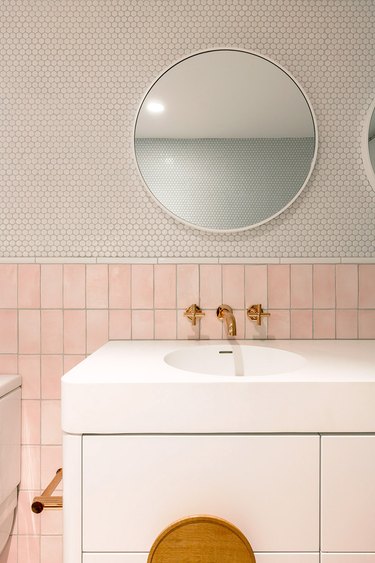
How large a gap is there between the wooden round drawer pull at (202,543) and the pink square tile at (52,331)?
32.0 inches

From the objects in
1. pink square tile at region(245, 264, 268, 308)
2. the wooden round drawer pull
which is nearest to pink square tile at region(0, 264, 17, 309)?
pink square tile at region(245, 264, 268, 308)

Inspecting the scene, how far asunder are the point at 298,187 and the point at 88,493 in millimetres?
1163

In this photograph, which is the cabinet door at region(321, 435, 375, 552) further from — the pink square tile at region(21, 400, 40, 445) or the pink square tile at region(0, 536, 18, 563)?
the pink square tile at region(0, 536, 18, 563)

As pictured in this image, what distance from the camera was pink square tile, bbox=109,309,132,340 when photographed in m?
1.55

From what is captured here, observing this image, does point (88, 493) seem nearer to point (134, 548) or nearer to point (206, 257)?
point (134, 548)

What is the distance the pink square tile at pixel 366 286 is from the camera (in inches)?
61.2

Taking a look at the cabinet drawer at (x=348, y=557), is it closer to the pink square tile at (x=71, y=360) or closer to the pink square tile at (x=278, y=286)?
the pink square tile at (x=278, y=286)

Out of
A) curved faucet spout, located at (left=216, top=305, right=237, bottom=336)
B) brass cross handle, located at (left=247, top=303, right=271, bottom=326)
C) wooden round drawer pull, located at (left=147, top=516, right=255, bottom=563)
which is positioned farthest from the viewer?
brass cross handle, located at (left=247, top=303, right=271, bottom=326)

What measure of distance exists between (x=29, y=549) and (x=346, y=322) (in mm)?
1392

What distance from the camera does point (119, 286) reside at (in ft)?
5.08

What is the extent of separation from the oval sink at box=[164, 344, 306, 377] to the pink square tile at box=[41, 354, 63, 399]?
18.6 inches

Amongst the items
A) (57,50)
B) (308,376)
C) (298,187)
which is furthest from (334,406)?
(57,50)

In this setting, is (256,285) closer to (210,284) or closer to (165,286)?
(210,284)

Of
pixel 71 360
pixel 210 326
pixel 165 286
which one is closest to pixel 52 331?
pixel 71 360
